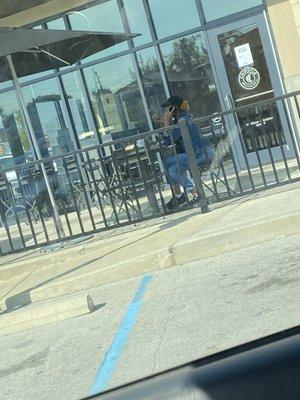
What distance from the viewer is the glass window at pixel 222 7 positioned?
12359 millimetres

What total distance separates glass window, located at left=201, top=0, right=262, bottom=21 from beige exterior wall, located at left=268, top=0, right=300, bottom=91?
1.88ft

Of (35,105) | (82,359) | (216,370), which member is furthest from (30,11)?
(216,370)

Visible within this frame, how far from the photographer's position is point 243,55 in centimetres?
1247

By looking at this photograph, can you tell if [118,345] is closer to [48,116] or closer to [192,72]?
[192,72]

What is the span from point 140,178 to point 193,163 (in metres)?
0.86

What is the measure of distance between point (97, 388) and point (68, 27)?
34.0ft

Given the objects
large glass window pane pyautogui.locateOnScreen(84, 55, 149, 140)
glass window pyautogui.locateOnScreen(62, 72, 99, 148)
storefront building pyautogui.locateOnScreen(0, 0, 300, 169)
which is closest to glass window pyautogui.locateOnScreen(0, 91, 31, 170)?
storefront building pyautogui.locateOnScreen(0, 0, 300, 169)

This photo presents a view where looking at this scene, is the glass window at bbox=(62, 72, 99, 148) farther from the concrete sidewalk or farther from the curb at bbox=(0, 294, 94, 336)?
the curb at bbox=(0, 294, 94, 336)

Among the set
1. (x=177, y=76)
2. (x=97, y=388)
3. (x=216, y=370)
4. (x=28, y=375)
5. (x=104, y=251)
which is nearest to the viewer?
(x=216, y=370)

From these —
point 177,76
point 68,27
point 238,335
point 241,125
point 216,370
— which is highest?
point 68,27

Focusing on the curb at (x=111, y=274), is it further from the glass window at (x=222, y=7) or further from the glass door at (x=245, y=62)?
the glass window at (x=222, y=7)

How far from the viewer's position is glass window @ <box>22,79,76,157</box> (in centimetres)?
1388

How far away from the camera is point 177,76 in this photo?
12875 millimetres

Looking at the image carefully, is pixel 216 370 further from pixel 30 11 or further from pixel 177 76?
pixel 30 11
